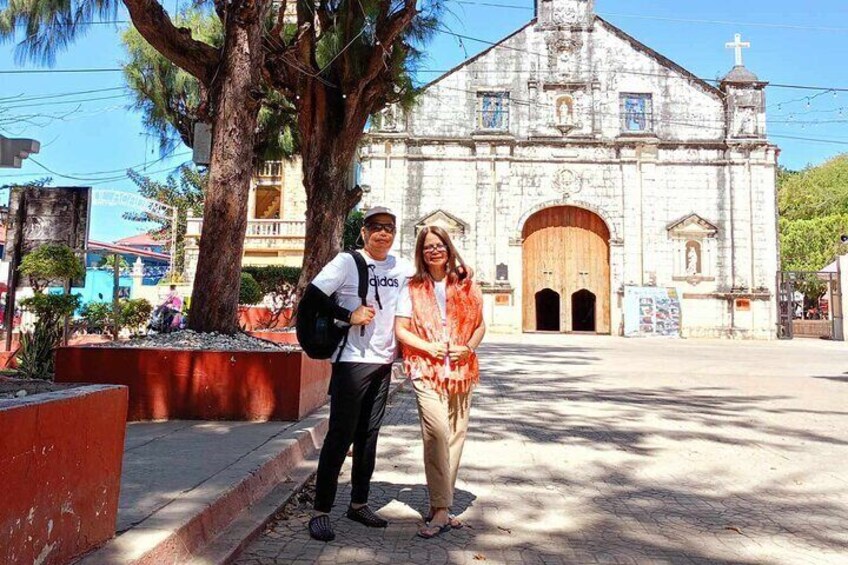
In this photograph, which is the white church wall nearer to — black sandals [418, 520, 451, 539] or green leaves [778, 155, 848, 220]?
green leaves [778, 155, 848, 220]

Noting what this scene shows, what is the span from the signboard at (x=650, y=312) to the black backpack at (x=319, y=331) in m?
21.3

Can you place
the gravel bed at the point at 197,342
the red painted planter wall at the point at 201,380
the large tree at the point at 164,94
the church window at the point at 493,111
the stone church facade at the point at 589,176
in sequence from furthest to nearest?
1. the church window at the point at 493,111
2. the stone church facade at the point at 589,176
3. the large tree at the point at 164,94
4. the gravel bed at the point at 197,342
5. the red painted planter wall at the point at 201,380

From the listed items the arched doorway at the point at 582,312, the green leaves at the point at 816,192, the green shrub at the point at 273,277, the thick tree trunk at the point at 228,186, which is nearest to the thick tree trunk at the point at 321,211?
the thick tree trunk at the point at 228,186

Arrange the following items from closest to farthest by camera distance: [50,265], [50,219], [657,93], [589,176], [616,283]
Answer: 1. [50,265]
2. [50,219]
3. [616,283]
4. [589,176]
5. [657,93]

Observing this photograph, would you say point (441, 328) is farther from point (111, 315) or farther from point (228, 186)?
point (111, 315)

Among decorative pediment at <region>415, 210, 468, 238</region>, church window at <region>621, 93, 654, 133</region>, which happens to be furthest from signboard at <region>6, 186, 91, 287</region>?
church window at <region>621, 93, 654, 133</region>

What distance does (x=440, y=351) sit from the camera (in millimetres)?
3008

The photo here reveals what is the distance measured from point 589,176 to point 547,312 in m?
6.01

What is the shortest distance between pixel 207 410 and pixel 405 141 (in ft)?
66.1

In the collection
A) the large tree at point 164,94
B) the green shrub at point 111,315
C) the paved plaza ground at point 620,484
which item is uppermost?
the large tree at point 164,94

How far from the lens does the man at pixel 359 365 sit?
9.95ft

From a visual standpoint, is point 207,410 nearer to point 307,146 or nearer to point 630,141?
point 307,146

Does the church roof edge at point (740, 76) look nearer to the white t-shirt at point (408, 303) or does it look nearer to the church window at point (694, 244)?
the church window at point (694, 244)

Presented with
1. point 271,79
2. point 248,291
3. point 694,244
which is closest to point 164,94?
point 248,291
